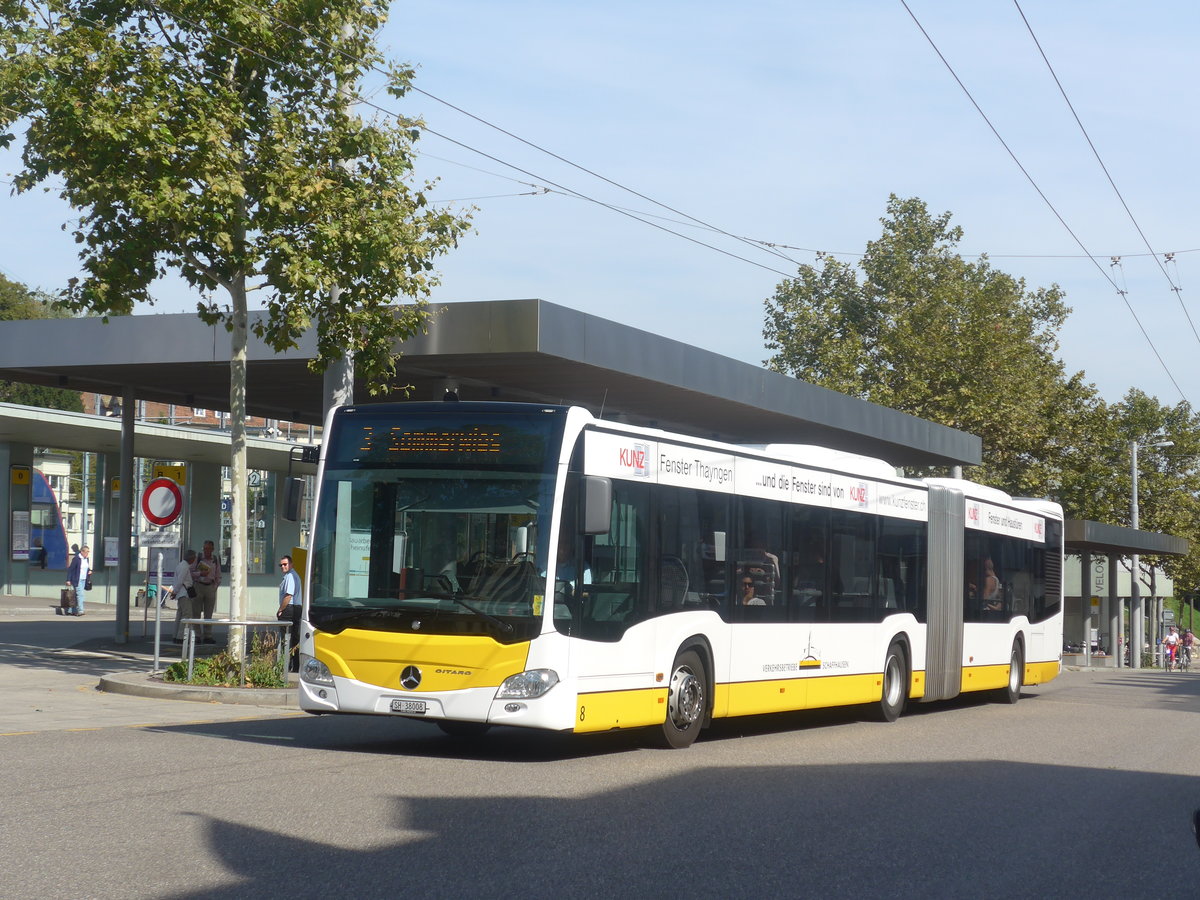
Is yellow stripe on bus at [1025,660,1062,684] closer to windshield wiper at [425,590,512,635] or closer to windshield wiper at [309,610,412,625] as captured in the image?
windshield wiper at [425,590,512,635]

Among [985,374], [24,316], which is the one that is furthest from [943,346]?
[24,316]

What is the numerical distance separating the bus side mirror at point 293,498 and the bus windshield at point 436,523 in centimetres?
105

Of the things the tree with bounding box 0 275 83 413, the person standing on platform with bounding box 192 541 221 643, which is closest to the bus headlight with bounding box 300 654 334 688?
the person standing on platform with bounding box 192 541 221 643

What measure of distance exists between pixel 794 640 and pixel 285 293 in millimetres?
7355

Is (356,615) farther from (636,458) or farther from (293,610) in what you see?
(293,610)

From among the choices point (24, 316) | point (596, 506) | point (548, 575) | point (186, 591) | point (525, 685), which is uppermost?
point (24, 316)

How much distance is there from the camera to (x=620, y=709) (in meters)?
12.5

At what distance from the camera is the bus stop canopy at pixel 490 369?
19922 millimetres

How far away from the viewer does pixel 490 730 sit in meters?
15.8

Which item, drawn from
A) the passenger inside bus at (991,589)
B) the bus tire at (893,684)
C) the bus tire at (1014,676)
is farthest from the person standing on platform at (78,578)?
the bus tire at (893,684)

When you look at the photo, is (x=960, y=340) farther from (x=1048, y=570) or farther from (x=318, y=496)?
(x=318, y=496)

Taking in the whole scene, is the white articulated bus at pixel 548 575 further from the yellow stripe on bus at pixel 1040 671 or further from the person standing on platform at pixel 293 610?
the yellow stripe on bus at pixel 1040 671

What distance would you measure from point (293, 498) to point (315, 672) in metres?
2.12

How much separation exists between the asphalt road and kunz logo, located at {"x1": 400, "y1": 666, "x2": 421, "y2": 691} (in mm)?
571
